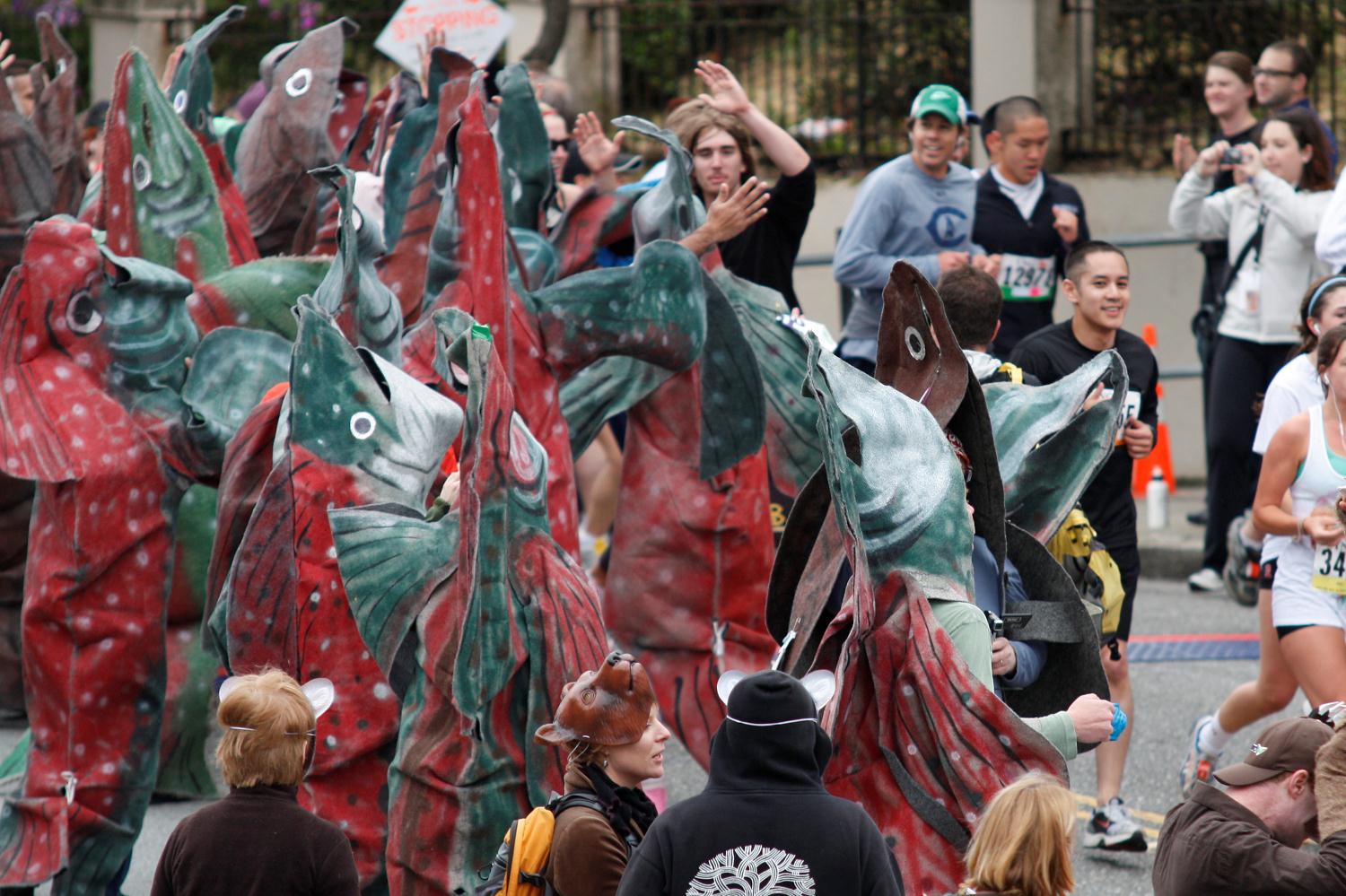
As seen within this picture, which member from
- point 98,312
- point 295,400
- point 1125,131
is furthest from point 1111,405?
point 1125,131

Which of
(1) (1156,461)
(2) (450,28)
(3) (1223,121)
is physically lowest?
(1) (1156,461)

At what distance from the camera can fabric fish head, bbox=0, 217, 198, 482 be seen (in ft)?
17.1

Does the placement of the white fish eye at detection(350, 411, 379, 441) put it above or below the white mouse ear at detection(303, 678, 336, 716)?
above

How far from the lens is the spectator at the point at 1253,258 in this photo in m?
8.32

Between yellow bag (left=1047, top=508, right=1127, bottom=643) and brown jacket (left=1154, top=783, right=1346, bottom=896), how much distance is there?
1.47 metres

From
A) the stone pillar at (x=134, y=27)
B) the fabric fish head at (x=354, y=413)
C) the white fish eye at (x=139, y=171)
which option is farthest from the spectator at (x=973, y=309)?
the stone pillar at (x=134, y=27)

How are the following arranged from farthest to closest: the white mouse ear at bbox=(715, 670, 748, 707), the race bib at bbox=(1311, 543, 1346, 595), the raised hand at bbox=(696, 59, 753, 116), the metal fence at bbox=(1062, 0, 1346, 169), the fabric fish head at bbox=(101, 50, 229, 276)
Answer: the metal fence at bbox=(1062, 0, 1346, 169) < the raised hand at bbox=(696, 59, 753, 116) < the fabric fish head at bbox=(101, 50, 229, 276) < the race bib at bbox=(1311, 543, 1346, 595) < the white mouse ear at bbox=(715, 670, 748, 707)

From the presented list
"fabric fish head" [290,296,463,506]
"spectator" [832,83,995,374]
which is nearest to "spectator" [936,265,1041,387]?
"fabric fish head" [290,296,463,506]

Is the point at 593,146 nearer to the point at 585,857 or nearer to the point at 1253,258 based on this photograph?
the point at 1253,258

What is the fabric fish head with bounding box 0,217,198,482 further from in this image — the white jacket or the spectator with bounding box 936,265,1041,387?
the white jacket

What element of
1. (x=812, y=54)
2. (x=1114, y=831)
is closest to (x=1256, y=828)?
(x=1114, y=831)

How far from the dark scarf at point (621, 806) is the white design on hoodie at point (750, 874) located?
0.42m

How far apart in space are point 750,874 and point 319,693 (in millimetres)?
1302

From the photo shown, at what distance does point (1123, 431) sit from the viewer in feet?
19.7
